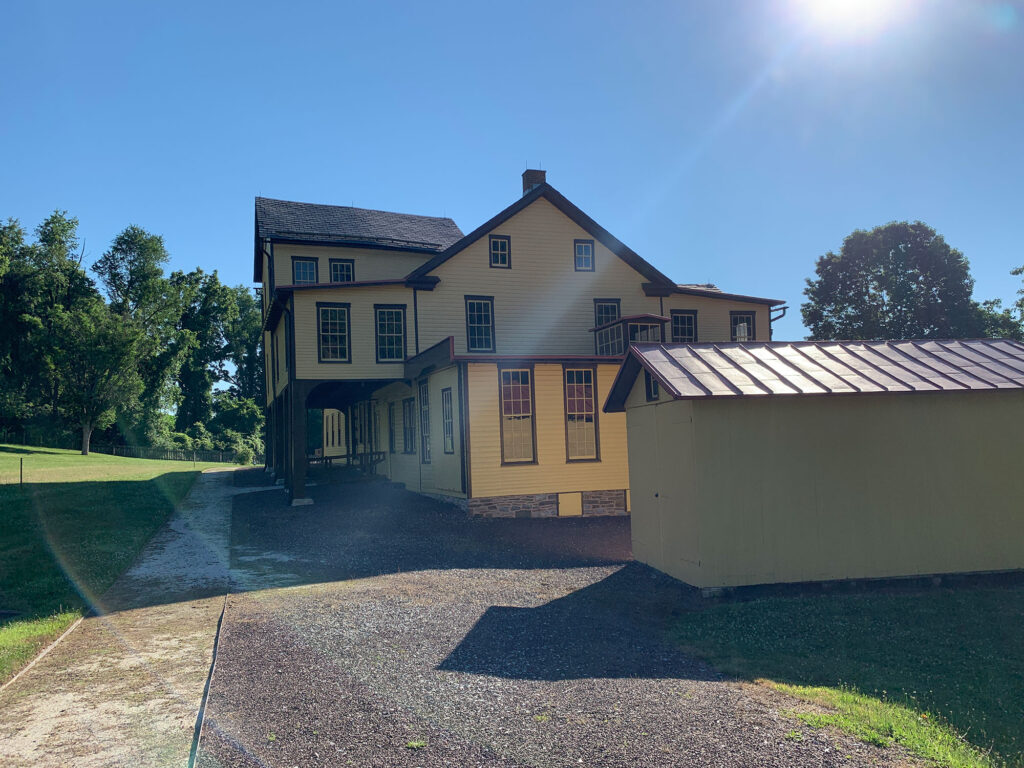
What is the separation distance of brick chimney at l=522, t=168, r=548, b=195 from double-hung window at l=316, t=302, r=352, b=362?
7913 millimetres

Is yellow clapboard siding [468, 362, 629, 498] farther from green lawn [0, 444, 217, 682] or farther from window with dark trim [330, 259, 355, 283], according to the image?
window with dark trim [330, 259, 355, 283]

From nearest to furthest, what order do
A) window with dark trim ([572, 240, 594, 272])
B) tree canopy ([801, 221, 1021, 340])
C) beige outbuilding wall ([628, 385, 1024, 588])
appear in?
beige outbuilding wall ([628, 385, 1024, 588])
window with dark trim ([572, 240, 594, 272])
tree canopy ([801, 221, 1021, 340])

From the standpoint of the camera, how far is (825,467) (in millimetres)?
9438

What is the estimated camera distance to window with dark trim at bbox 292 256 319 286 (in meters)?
24.8

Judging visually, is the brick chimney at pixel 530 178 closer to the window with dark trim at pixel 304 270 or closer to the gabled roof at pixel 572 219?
the gabled roof at pixel 572 219

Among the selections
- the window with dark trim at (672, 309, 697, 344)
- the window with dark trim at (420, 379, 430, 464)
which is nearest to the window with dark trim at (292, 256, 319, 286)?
the window with dark trim at (420, 379, 430, 464)

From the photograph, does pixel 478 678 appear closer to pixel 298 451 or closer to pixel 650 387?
pixel 650 387

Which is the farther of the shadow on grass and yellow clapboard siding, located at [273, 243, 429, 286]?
yellow clapboard siding, located at [273, 243, 429, 286]

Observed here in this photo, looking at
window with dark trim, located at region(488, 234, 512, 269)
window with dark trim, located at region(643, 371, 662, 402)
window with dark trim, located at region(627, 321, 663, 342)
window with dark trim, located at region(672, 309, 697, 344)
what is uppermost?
window with dark trim, located at region(488, 234, 512, 269)

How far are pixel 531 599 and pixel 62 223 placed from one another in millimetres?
53025

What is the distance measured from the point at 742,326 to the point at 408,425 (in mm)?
12168

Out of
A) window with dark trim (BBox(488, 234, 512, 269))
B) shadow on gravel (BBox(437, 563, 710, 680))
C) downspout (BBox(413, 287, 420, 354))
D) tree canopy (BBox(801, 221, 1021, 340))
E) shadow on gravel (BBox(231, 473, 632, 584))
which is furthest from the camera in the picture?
tree canopy (BBox(801, 221, 1021, 340))

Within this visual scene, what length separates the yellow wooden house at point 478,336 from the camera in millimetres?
16172

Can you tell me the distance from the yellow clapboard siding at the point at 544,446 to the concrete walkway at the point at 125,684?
6653 mm
